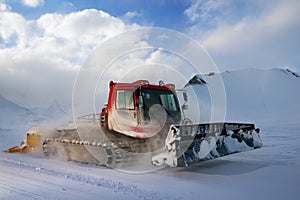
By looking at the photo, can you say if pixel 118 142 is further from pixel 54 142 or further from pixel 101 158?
pixel 54 142

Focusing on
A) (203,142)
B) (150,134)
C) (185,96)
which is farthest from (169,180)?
(185,96)

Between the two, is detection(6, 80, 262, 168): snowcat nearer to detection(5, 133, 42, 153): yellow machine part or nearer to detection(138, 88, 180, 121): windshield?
detection(138, 88, 180, 121): windshield

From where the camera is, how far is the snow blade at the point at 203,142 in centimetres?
609

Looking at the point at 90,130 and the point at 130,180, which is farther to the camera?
the point at 90,130

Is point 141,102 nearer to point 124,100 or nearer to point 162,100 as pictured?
point 124,100

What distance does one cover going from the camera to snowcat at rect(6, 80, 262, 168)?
641 cm

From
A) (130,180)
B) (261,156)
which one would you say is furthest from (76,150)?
(261,156)

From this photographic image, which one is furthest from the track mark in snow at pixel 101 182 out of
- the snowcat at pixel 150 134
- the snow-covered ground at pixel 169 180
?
the snowcat at pixel 150 134

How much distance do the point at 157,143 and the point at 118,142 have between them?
1.16m

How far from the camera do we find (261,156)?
8781mm

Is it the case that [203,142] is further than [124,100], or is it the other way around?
[124,100]

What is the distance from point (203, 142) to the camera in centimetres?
673

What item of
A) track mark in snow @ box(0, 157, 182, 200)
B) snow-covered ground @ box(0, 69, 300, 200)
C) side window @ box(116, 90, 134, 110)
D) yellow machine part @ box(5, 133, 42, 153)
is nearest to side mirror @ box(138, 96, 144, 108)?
side window @ box(116, 90, 134, 110)

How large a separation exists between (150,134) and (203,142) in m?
1.34
